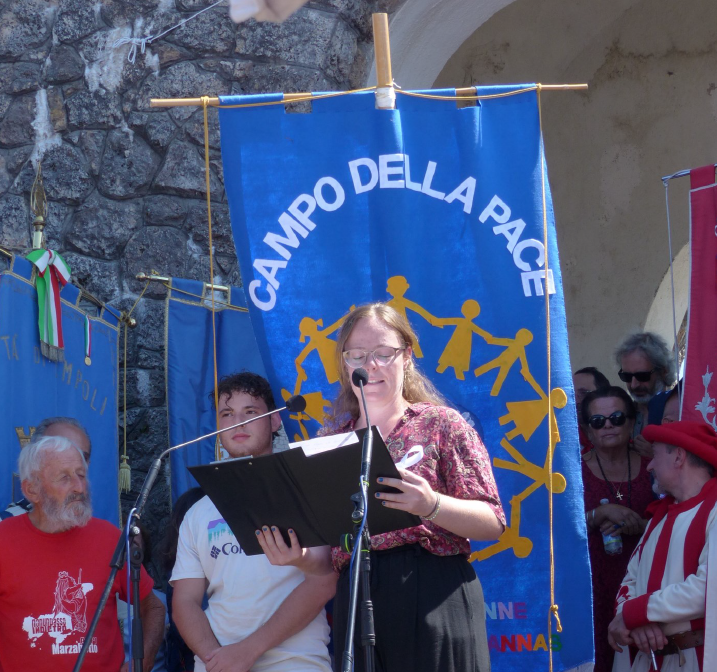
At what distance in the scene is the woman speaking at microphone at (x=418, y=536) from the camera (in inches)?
93.6

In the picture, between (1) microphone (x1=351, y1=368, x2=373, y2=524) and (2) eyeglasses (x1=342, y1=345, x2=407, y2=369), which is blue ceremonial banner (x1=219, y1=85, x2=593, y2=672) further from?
(1) microphone (x1=351, y1=368, x2=373, y2=524)

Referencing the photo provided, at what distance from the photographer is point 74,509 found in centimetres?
329

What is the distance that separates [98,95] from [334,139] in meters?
1.87

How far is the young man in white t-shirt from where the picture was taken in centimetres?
287

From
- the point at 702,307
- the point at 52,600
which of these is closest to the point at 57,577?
the point at 52,600

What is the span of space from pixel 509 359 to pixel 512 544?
0.60 metres

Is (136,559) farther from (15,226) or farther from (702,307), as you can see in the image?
(15,226)

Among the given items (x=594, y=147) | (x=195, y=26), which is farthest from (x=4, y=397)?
(x=594, y=147)

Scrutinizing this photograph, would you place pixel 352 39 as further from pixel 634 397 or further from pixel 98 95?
pixel 634 397

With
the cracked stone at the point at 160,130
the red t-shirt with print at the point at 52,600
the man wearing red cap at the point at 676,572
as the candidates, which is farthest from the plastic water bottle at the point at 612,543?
the cracked stone at the point at 160,130

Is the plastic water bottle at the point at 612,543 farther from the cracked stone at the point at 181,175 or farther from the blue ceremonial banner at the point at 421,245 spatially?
the cracked stone at the point at 181,175

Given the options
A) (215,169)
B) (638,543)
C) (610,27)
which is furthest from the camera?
(610,27)

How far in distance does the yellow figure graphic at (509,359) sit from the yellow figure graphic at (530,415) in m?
0.05

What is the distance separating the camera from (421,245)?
3311 mm
